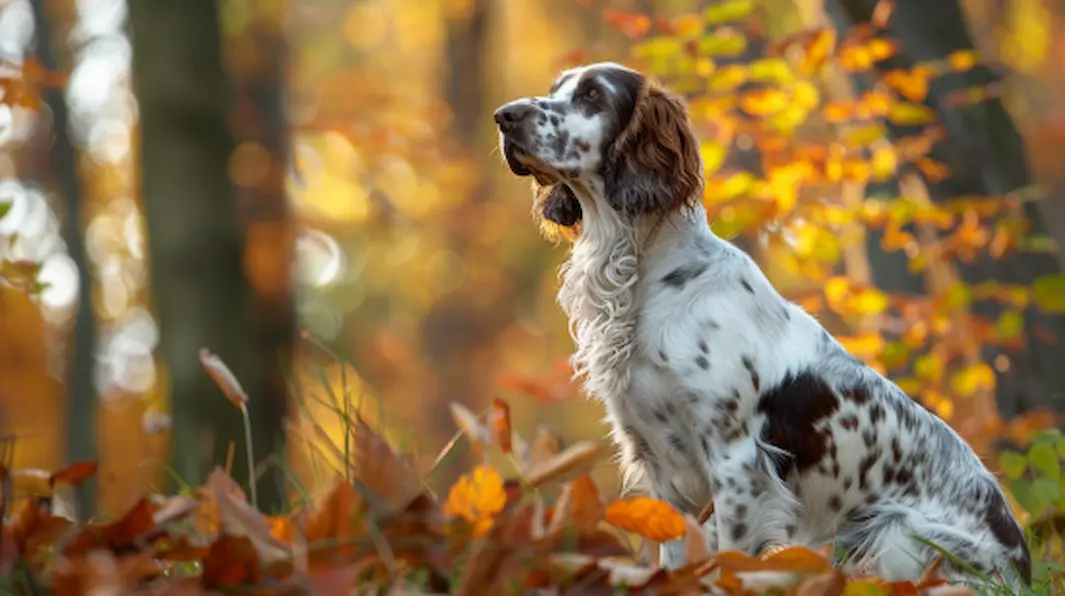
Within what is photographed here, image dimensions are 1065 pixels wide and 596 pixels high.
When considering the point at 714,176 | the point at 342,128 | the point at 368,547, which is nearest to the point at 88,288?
the point at 342,128

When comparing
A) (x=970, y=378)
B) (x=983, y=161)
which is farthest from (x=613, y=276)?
(x=983, y=161)

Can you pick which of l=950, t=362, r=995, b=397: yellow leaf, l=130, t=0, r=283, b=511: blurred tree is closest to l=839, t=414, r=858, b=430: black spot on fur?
l=950, t=362, r=995, b=397: yellow leaf

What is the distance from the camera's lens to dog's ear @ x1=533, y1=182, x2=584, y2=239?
443 cm

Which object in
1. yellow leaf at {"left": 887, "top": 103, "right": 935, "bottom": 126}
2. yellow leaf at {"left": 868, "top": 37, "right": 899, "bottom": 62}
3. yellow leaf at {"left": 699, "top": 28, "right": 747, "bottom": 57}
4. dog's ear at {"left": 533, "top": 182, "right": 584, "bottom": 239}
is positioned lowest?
dog's ear at {"left": 533, "top": 182, "right": 584, "bottom": 239}

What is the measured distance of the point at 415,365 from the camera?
2716 cm

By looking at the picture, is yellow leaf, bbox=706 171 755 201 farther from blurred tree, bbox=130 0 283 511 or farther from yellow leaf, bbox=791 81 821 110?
blurred tree, bbox=130 0 283 511

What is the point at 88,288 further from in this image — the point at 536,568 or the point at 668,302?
the point at 536,568

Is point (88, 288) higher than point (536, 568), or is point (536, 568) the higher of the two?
point (536, 568)

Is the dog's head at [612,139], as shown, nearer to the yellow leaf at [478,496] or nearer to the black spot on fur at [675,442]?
the black spot on fur at [675,442]

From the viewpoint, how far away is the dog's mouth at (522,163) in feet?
13.4

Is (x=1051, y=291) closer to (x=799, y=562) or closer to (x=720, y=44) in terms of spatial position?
(x=720, y=44)

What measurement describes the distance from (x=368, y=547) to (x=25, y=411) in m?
24.3

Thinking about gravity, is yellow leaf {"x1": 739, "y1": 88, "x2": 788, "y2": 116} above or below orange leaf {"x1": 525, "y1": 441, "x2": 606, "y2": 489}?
above

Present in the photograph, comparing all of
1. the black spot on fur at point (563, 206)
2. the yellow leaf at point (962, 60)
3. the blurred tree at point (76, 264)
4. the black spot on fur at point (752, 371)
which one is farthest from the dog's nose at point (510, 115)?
the blurred tree at point (76, 264)
